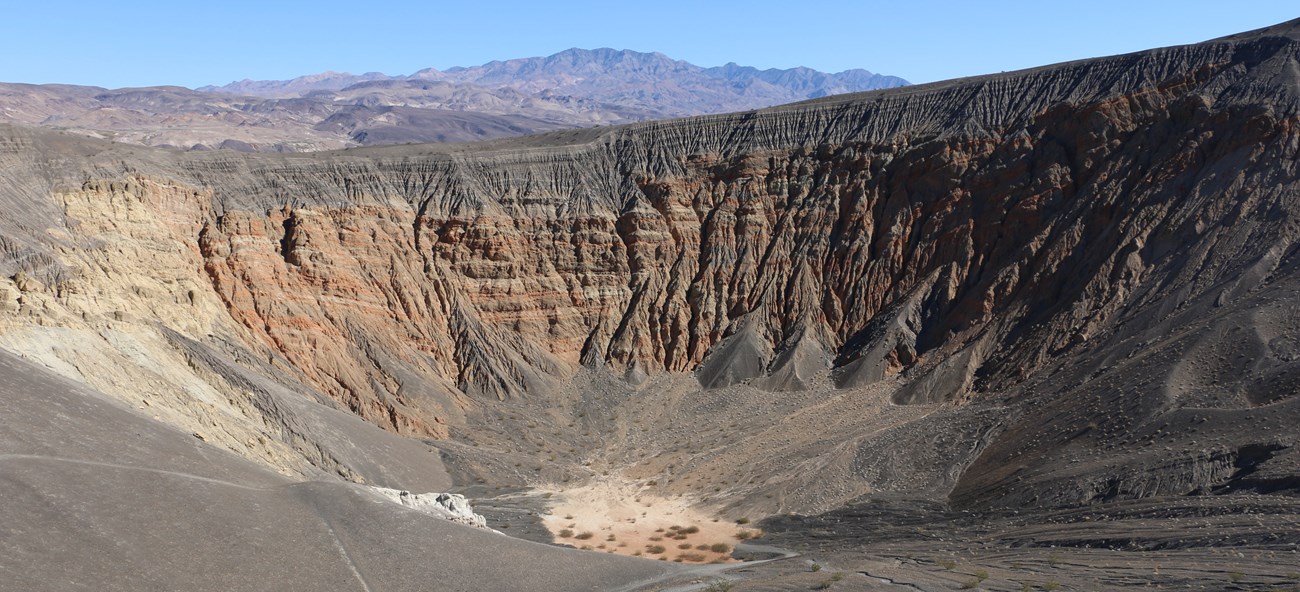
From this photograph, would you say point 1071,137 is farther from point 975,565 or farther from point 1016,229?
point 975,565

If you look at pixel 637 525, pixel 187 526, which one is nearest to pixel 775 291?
pixel 637 525

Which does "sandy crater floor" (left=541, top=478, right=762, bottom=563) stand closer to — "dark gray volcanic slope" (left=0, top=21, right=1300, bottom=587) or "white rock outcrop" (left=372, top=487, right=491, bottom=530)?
"dark gray volcanic slope" (left=0, top=21, right=1300, bottom=587)

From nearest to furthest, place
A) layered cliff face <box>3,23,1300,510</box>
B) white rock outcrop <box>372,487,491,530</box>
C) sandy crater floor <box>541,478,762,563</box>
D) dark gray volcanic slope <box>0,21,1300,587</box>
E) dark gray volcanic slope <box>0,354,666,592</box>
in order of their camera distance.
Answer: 1. dark gray volcanic slope <box>0,354,666,592</box>
2. white rock outcrop <box>372,487,491,530</box>
3. sandy crater floor <box>541,478,762,563</box>
4. dark gray volcanic slope <box>0,21,1300,587</box>
5. layered cliff face <box>3,23,1300,510</box>

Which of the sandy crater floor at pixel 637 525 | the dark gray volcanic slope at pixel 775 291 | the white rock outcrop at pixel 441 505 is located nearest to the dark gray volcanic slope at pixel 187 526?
the white rock outcrop at pixel 441 505

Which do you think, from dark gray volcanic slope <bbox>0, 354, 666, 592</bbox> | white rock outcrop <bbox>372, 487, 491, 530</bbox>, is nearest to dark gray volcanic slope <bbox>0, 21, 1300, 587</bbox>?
white rock outcrop <bbox>372, 487, 491, 530</bbox>

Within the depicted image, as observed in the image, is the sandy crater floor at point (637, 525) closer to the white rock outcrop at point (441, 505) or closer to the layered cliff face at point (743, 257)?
the white rock outcrop at point (441, 505)

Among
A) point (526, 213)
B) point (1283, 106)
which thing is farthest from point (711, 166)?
point (1283, 106)
